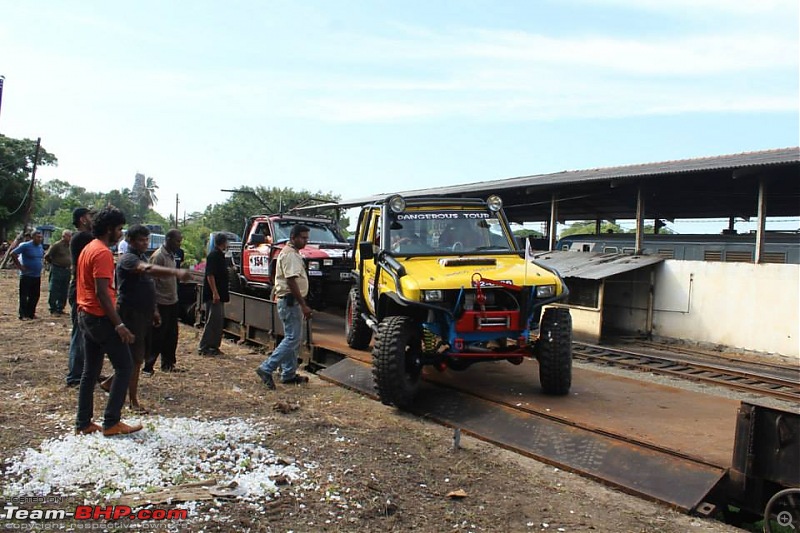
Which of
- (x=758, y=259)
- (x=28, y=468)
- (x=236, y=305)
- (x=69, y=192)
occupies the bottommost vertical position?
(x=28, y=468)

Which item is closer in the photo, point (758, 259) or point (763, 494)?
point (763, 494)

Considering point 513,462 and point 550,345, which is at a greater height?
point 550,345

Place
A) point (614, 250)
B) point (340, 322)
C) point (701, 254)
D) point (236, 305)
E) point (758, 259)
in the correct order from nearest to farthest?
point (236, 305), point (340, 322), point (758, 259), point (701, 254), point (614, 250)

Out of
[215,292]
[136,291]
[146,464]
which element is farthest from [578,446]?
[215,292]

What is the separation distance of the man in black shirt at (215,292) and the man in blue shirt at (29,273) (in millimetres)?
4484

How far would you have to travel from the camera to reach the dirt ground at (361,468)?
13.1 ft

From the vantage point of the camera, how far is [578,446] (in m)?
5.21

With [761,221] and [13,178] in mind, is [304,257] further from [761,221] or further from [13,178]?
[13,178]

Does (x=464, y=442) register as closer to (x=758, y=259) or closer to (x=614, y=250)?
(x=758, y=259)

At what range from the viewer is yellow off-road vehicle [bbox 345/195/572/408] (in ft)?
20.8

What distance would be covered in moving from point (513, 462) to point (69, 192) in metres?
119

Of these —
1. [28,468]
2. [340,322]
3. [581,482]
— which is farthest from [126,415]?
[340,322]

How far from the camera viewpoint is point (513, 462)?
17.1 feet

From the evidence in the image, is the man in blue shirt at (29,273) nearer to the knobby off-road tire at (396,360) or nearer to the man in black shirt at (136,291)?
the man in black shirt at (136,291)
